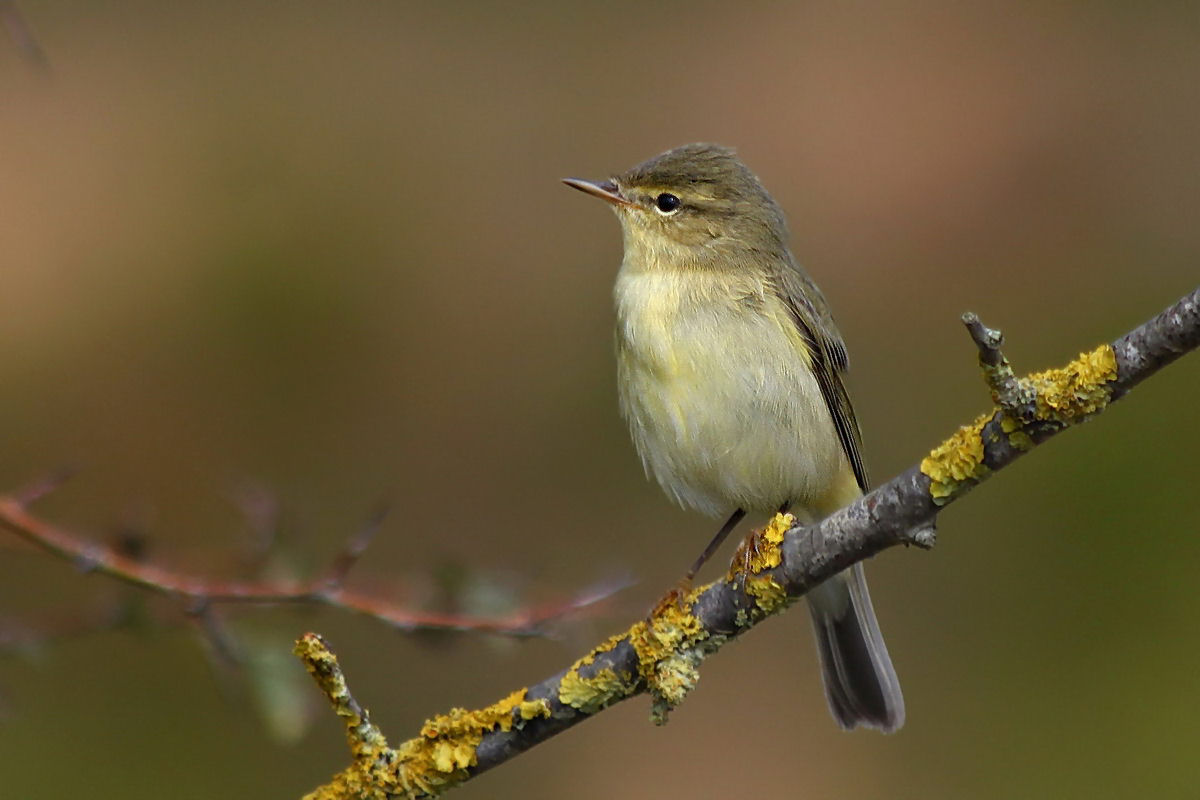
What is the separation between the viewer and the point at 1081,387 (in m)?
1.98

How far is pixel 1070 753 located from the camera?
4.80 metres

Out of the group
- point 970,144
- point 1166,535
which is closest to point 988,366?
point 1166,535

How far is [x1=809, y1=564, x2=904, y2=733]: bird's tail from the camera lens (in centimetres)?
388

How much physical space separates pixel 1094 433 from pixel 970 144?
7.33 ft

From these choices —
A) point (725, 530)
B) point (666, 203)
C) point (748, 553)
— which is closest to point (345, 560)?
point (748, 553)

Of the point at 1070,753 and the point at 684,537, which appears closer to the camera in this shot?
the point at 1070,753

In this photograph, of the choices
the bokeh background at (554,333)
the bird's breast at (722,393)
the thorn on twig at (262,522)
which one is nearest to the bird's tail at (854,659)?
the bird's breast at (722,393)

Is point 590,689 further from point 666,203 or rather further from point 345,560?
point 666,203

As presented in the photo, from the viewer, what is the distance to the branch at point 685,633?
6.94 feet

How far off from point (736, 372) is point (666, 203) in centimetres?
75

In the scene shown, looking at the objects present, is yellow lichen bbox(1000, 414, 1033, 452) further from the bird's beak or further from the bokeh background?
the bird's beak

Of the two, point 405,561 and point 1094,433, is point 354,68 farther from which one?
point 1094,433

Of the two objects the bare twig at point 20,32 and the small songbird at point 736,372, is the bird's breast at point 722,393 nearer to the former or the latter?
the small songbird at point 736,372

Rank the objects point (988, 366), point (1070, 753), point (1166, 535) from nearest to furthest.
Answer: point (988, 366)
point (1070, 753)
point (1166, 535)
